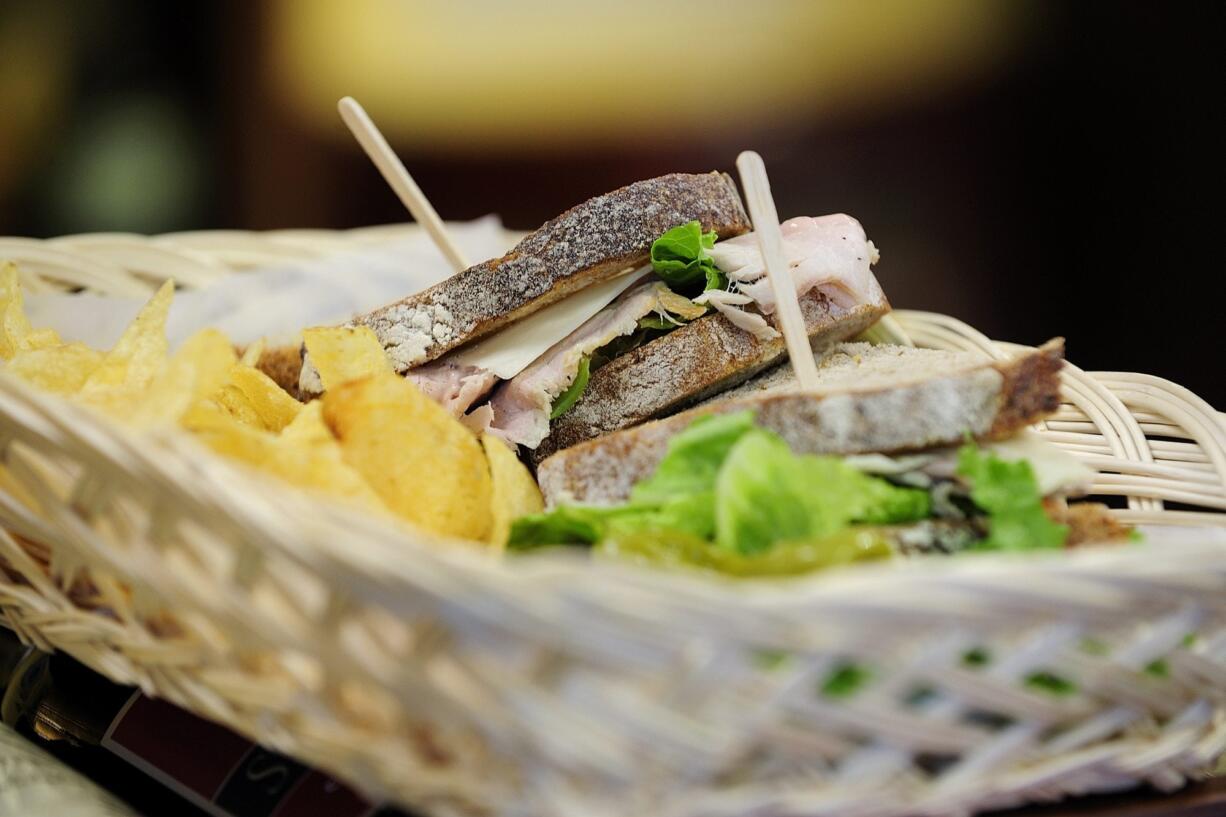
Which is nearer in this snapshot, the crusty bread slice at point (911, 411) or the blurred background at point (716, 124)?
the crusty bread slice at point (911, 411)

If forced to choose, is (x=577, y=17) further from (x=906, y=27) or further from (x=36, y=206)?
(x=36, y=206)

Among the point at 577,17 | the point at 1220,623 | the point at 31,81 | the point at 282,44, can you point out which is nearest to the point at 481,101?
the point at 577,17

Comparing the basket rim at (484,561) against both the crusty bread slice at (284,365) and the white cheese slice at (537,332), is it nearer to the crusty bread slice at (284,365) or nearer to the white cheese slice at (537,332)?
the white cheese slice at (537,332)

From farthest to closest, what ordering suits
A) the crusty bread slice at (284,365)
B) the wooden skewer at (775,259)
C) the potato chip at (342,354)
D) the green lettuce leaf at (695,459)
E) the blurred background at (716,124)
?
the blurred background at (716,124), the crusty bread slice at (284,365), the potato chip at (342,354), the wooden skewer at (775,259), the green lettuce leaf at (695,459)

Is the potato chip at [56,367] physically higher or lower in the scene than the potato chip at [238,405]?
lower

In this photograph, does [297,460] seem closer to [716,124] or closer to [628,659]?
[628,659]

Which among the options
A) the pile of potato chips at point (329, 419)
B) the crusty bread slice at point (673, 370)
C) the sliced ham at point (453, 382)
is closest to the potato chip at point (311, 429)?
the pile of potato chips at point (329, 419)

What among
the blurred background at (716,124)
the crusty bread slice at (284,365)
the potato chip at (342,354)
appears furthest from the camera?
the blurred background at (716,124)
